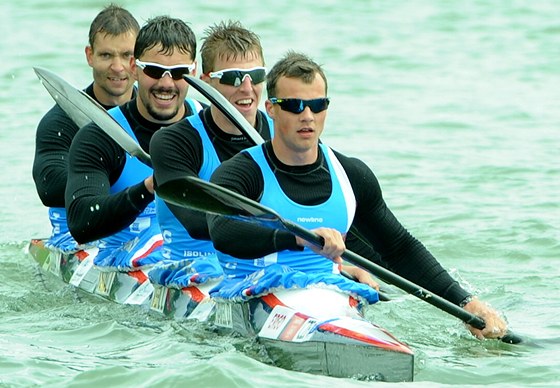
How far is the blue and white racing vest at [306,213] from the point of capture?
19.3ft

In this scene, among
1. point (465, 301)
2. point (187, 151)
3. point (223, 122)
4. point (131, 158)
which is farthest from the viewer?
point (131, 158)

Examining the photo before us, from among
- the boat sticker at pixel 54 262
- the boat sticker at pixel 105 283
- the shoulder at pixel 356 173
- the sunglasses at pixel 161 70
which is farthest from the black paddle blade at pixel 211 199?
the boat sticker at pixel 54 262

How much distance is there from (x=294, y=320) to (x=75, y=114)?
8.59 ft

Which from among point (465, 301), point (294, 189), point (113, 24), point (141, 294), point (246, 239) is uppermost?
point (113, 24)

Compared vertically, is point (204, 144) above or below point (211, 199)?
above

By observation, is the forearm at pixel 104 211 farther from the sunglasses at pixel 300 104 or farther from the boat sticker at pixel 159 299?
the sunglasses at pixel 300 104

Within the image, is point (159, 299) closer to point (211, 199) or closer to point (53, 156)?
point (211, 199)

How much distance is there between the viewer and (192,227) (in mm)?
6426

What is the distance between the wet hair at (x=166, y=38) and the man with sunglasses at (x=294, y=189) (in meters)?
1.07

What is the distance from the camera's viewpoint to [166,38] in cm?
696

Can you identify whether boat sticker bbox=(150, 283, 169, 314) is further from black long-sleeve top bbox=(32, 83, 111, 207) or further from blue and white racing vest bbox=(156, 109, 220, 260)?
black long-sleeve top bbox=(32, 83, 111, 207)

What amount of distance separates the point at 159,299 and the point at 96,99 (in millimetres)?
1853

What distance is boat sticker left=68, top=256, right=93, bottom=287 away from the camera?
7.61 m

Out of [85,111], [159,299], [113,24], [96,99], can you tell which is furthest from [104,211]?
[113,24]
